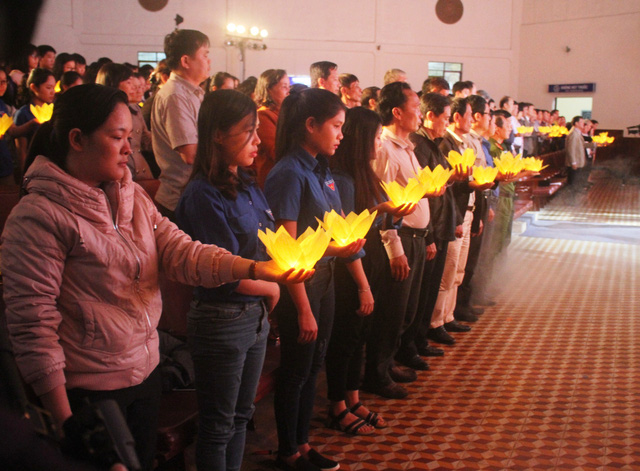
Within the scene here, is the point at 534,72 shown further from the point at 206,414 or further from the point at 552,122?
the point at 206,414

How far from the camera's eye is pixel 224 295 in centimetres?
172

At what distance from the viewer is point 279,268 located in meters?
1.36

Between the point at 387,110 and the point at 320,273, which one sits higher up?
the point at 387,110

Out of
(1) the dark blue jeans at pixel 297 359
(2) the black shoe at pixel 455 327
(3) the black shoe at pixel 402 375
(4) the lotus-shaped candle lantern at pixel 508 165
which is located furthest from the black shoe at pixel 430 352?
(1) the dark blue jeans at pixel 297 359

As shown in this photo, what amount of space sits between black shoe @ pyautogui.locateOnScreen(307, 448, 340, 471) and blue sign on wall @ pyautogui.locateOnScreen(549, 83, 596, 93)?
1750 centimetres

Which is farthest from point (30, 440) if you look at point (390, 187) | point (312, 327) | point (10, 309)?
point (390, 187)

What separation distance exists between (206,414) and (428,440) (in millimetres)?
1314

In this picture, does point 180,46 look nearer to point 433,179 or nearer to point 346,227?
point 433,179

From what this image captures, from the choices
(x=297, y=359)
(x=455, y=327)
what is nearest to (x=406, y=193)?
(x=297, y=359)

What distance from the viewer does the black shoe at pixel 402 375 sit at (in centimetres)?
335

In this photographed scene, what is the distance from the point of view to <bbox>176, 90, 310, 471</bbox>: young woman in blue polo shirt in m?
1.72

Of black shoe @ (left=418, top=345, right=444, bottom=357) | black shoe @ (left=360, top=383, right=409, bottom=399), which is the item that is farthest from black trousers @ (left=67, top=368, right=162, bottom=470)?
black shoe @ (left=418, top=345, right=444, bottom=357)

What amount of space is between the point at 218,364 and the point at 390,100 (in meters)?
1.89

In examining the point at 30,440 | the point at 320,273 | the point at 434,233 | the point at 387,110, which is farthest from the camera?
the point at 434,233
